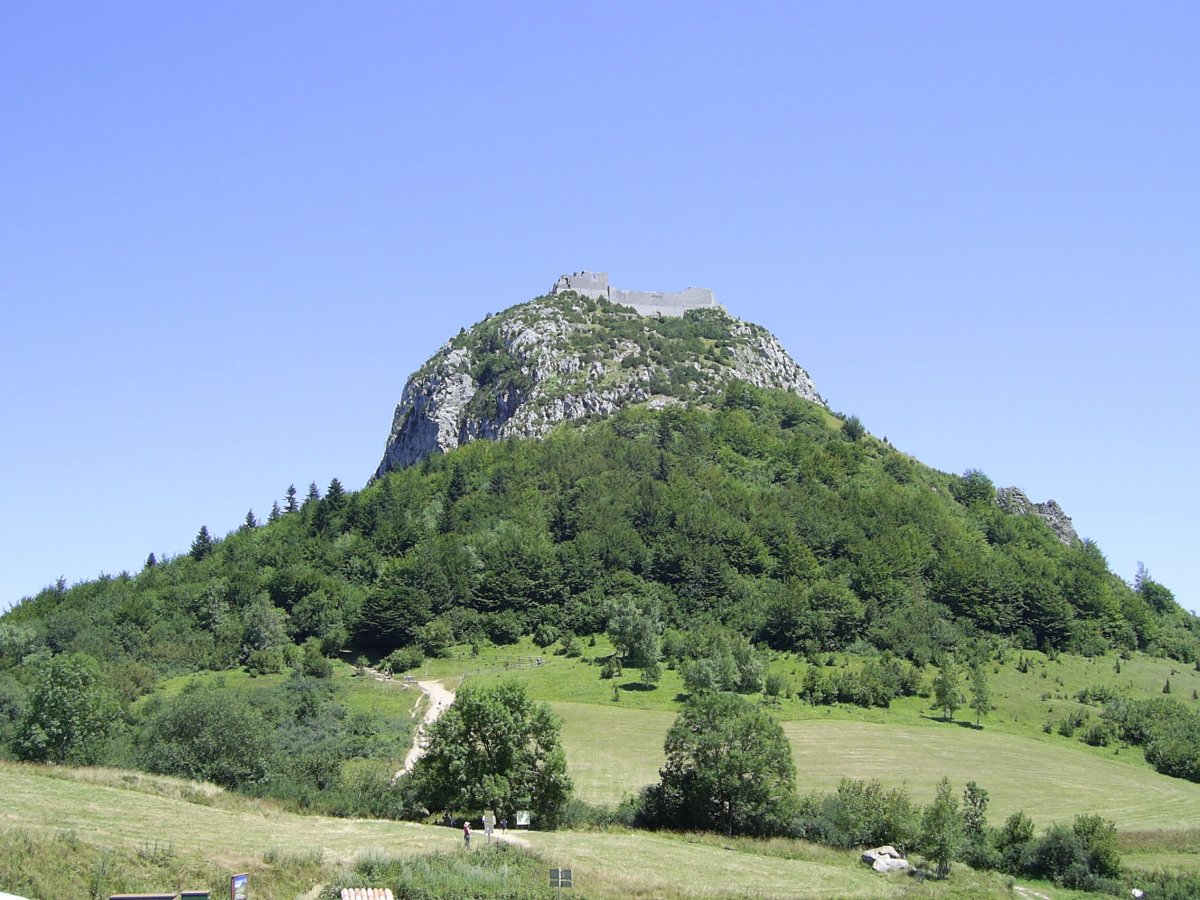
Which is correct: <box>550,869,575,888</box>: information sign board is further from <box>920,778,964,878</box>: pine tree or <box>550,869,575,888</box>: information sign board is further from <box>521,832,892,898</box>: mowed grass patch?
<box>920,778,964,878</box>: pine tree

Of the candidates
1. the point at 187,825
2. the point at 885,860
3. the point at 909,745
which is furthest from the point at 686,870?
the point at 909,745

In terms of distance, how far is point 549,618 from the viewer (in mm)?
121000

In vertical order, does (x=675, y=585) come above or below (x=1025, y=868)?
above

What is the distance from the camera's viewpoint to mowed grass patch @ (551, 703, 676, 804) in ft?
224

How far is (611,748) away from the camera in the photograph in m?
78.1

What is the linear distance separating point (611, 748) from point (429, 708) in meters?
17.2

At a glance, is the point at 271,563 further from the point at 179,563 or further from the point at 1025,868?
the point at 1025,868

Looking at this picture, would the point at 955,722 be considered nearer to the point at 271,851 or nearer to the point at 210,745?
the point at 210,745

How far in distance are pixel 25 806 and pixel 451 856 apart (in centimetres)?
1622

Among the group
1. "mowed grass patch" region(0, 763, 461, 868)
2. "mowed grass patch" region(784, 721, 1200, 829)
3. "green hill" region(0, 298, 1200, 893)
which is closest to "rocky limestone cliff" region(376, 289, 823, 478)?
"green hill" region(0, 298, 1200, 893)

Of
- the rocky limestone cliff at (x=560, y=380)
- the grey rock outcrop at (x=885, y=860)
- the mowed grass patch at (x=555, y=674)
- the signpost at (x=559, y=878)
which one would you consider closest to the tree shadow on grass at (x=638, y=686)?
the mowed grass patch at (x=555, y=674)

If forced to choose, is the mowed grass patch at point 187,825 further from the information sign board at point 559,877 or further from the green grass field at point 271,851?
the information sign board at point 559,877

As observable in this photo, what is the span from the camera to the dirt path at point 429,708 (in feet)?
234

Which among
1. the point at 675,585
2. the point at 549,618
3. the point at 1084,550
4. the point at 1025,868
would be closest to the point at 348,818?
the point at 1025,868
